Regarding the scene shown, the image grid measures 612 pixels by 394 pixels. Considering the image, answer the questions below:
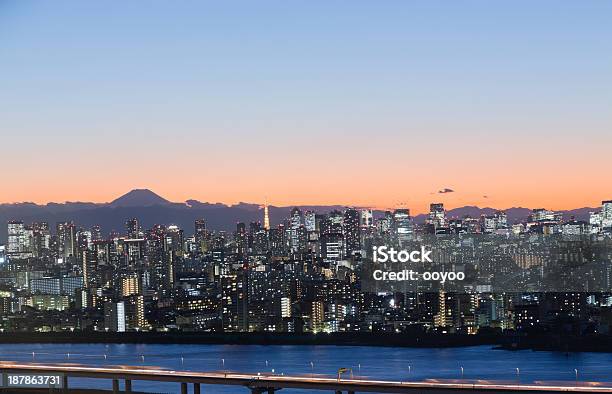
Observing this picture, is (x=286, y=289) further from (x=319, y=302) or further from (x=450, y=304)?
(x=450, y=304)

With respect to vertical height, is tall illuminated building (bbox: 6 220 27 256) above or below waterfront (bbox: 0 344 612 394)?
above

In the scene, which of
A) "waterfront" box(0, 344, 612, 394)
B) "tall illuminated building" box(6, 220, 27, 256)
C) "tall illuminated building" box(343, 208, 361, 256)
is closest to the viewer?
"waterfront" box(0, 344, 612, 394)

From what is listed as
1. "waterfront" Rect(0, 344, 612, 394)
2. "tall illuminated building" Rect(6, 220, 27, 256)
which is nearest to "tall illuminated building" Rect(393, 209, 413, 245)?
"waterfront" Rect(0, 344, 612, 394)

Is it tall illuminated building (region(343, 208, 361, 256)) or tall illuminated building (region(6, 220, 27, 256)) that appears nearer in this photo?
tall illuminated building (region(343, 208, 361, 256))

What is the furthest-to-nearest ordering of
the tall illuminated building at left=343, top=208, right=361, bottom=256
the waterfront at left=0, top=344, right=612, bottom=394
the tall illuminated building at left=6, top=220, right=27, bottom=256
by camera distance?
the tall illuminated building at left=6, top=220, right=27, bottom=256 < the tall illuminated building at left=343, top=208, right=361, bottom=256 < the waterfront at left=0, top=344, right=612, bottom=394

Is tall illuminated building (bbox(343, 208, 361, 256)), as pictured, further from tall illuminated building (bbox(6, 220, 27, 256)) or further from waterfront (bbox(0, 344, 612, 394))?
tall illuminated building (bbox(6, 220, 27, 256))

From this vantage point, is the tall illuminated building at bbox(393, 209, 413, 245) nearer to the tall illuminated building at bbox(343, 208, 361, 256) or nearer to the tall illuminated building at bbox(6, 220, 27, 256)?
the tall illuminated building at bbox(343, 208, 361, 256)

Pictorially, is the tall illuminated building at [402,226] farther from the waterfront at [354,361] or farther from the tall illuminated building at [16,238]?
the tall illuminated building at [16,238]

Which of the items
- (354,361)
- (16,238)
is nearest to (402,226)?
(354,361)

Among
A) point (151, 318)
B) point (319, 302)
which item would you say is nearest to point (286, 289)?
point (319, 302)
